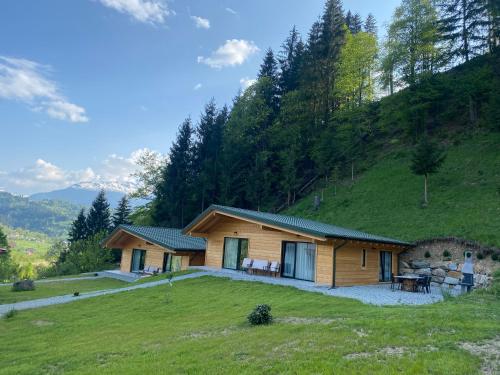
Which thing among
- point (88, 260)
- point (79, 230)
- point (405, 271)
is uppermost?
point (79, 230)

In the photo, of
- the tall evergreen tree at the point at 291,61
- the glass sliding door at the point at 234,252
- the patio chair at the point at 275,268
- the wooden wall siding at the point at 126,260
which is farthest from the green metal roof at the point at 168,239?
the tall evergreen tree at the point at 291,61

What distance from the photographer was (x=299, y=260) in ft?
51.4

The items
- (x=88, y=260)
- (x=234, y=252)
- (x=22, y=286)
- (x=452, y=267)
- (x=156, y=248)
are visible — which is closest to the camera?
(x=452, y=267)

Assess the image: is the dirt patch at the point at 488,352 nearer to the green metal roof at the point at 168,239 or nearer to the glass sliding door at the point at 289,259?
the glass sliding door at the point at 289,259

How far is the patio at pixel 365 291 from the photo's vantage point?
10944 mm

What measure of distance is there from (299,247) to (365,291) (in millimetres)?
3565

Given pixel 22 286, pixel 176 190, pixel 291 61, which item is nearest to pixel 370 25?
pixel 291 61

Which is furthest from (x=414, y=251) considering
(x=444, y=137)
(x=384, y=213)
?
(x=444, y=137)

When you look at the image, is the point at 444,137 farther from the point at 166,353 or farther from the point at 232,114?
the point at 166,353

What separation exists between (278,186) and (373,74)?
48.9ft

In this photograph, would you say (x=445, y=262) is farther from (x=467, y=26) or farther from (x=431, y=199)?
(x=467, y=26)

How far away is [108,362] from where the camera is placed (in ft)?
20.5

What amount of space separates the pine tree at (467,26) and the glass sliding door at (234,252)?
28.9 m

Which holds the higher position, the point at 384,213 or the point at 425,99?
the point at 425,99
